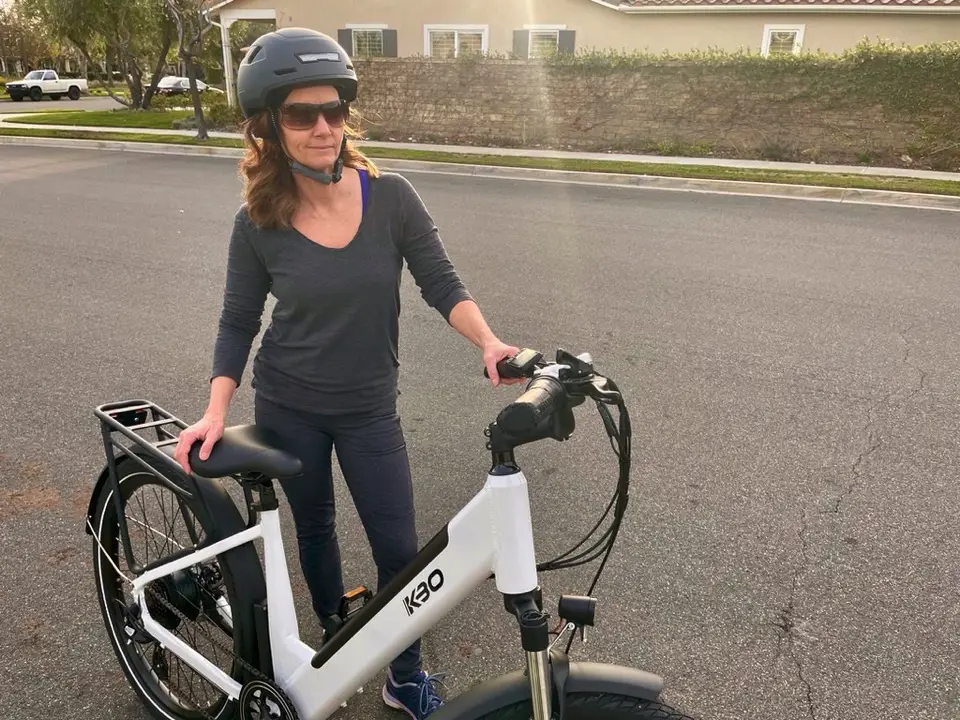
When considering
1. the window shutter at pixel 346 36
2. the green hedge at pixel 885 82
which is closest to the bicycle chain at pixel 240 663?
the green hedge at pixel 885 82

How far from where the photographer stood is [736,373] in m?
4.91

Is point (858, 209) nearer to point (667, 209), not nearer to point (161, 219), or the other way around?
point (667, 209)

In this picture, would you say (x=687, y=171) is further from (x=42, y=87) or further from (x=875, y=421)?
(x=42, y=87)

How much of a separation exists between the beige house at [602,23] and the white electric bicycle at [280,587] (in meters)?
20.8

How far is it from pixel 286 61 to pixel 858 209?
10284 millimetres

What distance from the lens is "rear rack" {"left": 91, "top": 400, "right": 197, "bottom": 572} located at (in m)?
2.10

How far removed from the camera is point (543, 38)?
21.9 m

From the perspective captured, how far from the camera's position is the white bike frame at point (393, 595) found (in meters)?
1.51

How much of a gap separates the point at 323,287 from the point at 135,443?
2.33 feet

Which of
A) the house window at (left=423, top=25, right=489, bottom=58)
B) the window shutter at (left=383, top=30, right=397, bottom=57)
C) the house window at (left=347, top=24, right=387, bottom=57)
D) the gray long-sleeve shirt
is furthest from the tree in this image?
the gray long-sleeve shirt

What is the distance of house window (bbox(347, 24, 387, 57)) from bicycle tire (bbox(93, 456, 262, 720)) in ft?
75.7

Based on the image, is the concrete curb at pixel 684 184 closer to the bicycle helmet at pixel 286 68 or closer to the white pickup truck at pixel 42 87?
the bicycle helmet at pixel 286 68

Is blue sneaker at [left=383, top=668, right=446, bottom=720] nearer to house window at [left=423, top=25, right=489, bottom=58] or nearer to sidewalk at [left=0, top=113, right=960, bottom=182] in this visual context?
sidewalk at [left=0, top=113, right=960, bottom=182]

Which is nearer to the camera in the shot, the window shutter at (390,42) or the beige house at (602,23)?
the beige house at (602,23)
